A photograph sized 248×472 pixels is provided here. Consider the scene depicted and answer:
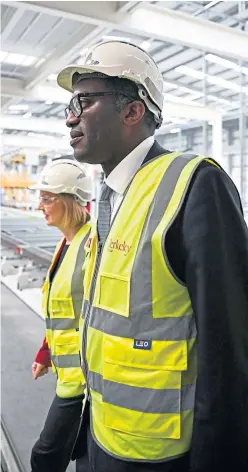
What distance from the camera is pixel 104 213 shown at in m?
1.40

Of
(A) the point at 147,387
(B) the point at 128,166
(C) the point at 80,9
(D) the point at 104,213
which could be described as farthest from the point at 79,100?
(C) the point at 80,9

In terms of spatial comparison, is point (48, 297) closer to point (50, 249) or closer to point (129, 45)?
point (129, 45)

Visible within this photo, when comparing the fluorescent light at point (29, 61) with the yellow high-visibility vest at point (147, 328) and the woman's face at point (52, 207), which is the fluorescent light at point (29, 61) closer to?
the woman's face at point (52, 207)

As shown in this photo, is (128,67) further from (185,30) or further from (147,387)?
(185,30)

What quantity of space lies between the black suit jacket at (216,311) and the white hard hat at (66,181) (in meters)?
1.36

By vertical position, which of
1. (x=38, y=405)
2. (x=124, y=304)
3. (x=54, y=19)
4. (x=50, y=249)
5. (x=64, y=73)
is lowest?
(x=38, y=405)

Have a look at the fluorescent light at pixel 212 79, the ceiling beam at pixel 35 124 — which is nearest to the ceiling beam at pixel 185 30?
the fluorescent light at pixel 212 79

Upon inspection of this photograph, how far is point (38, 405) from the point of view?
330cm

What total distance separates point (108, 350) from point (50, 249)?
701 centimetres

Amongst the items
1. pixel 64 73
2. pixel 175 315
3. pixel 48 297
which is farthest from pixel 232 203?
pixel 48 297

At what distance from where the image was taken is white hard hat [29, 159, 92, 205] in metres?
2.34

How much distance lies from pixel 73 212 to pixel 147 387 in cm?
134

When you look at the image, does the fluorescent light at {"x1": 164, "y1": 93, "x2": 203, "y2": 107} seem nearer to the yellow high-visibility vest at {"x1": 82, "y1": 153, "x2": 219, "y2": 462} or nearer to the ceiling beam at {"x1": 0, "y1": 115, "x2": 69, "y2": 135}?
the ceiling beam at {"x1": 0, "y1": 115, "x2": 69, "y2": 135}

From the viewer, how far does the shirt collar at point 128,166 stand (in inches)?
50.6
